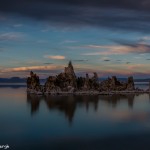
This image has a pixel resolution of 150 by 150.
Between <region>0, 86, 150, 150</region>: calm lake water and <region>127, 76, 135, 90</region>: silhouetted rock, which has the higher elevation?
<region>127, 76, 135, 90</region>: silhouetted rock

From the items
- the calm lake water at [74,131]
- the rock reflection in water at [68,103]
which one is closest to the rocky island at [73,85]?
the rock reflection in water at [68,103]

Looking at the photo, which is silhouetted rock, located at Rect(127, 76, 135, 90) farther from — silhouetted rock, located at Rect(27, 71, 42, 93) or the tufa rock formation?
silhouetted rock, located at Rect(27, 71, 42, 93)

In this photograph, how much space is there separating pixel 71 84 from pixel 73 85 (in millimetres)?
684

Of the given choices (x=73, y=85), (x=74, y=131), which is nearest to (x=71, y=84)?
(x=73, y=85)

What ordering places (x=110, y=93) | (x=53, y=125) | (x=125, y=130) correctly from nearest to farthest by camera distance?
(x=125, y=130) < (x=53, y=125) < (x=110, y=93)

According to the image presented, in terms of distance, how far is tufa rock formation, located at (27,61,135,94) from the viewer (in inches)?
4574

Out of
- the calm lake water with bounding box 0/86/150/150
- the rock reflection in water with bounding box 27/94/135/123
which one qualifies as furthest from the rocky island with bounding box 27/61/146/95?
the calm lake water with bounding box 0/86/150/150

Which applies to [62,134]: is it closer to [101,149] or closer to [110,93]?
[101,149]

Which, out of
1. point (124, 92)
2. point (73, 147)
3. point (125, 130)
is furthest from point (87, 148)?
point (124, 92)

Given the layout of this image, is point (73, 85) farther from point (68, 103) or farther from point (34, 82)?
point (68, 103)

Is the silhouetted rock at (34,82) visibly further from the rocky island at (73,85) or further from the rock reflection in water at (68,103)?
the rock reflection in water at (68,103)

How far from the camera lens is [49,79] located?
117 m

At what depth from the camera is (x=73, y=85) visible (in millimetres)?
120500

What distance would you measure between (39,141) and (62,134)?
460 cm
